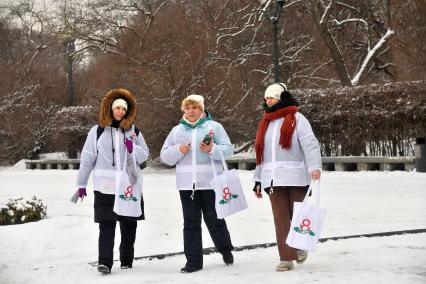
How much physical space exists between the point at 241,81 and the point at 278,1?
8.12 metres

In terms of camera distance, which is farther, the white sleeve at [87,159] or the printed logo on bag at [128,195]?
the white sleeve at [87,159]

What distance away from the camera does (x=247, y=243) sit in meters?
7.56

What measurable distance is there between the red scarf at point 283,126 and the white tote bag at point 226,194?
0.28 metres

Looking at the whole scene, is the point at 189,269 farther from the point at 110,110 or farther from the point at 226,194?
the point at 110,110

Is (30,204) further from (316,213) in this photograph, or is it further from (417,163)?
(417,163)

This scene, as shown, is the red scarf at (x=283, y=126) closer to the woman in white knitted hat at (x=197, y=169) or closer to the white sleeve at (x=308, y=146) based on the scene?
the white sleeve at (x=308, y=146)

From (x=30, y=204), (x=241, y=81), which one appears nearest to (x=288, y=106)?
(x=30, y=204)

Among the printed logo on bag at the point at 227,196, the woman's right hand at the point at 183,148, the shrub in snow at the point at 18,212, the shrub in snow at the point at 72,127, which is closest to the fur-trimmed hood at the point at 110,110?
the woman's right hand at the point at 183,148

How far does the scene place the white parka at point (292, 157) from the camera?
19.4ft

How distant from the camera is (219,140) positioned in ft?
20.8

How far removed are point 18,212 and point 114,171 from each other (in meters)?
3.33

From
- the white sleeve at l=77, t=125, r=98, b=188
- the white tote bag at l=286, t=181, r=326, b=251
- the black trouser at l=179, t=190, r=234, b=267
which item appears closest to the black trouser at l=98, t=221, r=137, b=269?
the white sleeve at l=77, t=125, r=98, b=188

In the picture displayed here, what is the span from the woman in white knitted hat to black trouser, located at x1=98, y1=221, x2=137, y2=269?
2.02 feet

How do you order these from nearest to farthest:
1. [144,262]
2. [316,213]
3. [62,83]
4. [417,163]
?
[316,213]
[144,262]
[417,163]
[62,83]
